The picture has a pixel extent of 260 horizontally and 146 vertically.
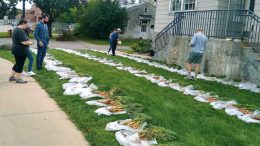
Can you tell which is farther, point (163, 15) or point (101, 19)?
point (101, 19)

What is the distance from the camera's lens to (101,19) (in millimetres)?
42344

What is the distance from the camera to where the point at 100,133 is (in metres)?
5.47

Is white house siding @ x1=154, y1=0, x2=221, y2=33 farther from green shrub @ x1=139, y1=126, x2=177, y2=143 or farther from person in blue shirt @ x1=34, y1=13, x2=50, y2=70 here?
green shrub @ x1=139, y1=126, x2=177, y2=143

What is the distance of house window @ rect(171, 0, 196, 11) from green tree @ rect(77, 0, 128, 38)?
23806mm

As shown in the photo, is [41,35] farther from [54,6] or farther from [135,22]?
[135,22]

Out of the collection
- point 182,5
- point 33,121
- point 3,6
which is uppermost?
point 3,6

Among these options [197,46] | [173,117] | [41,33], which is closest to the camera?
[173,117]

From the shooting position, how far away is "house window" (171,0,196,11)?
1773cm

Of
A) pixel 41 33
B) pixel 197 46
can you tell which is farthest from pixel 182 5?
pixel 41 33

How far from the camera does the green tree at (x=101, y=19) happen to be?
42.8 meters

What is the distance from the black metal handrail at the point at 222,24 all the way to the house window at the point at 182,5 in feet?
6.37

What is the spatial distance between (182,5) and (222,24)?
4896mm

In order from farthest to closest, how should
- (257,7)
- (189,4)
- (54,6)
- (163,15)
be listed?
1. (54,6)
2. (163,15)
3. (189,4)
4. (257,7)

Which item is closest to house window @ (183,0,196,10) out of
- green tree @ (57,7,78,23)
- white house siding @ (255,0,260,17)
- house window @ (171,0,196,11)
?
house window @ (171,0,196,11)
